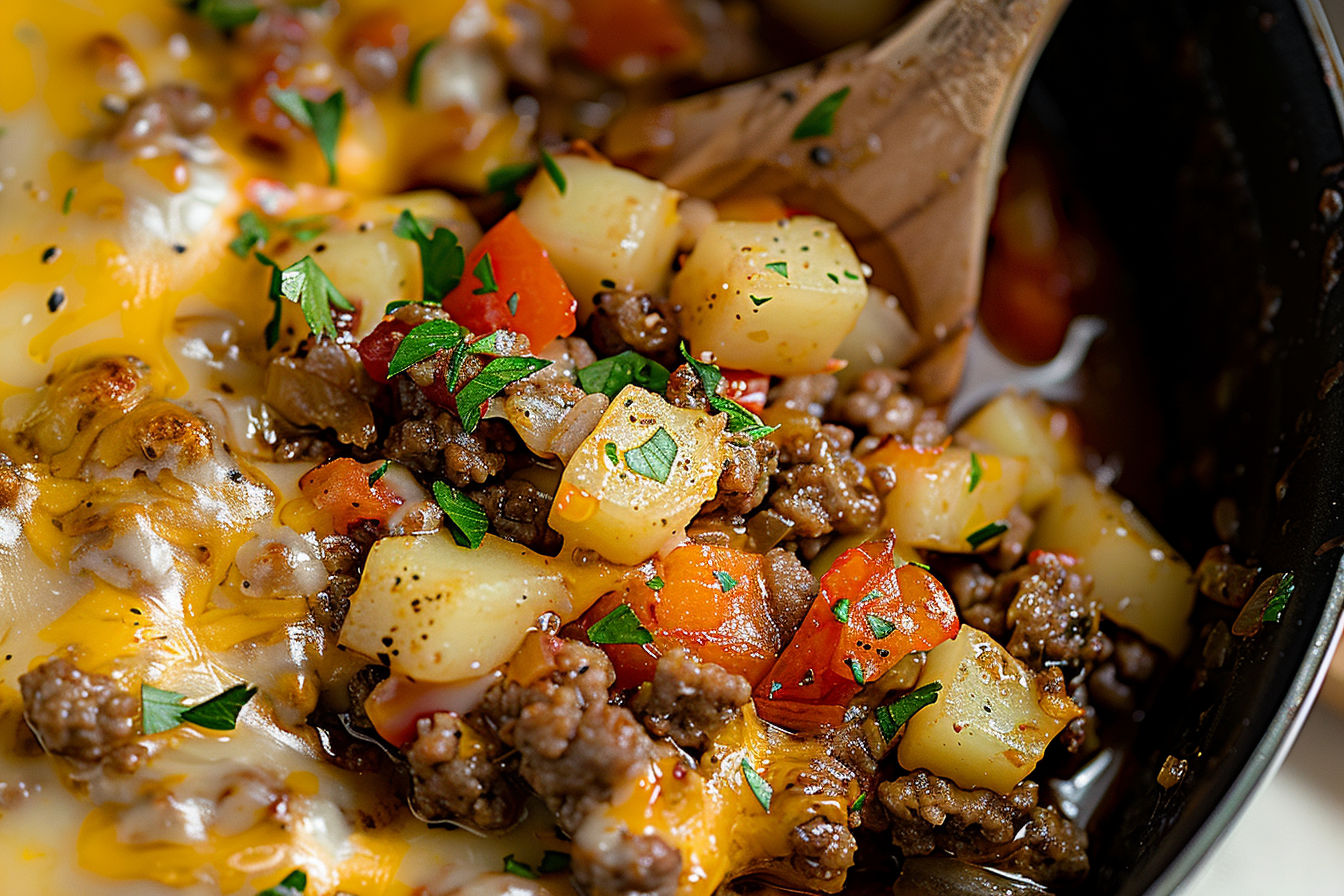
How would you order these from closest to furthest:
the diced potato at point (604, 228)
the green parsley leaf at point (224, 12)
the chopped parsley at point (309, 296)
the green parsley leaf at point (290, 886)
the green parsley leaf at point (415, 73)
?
the green parsley leaf at point (290, 886) → the chopped parsley at point (309, 296) → the diced potato at point (604, 228) → the green parsley leaf at point (224, 12) → the green parsley leaf at point (415, 73)

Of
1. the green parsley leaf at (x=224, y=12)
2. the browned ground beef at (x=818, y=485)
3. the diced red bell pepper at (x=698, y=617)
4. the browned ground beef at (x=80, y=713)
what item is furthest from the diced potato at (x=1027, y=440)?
the green parsley leaf at (x=224, y=12)

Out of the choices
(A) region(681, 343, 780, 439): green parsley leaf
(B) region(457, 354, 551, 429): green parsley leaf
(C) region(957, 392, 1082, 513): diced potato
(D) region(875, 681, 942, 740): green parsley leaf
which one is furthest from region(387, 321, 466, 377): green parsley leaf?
(C) region(957, 392, 1082, 513): diced potato

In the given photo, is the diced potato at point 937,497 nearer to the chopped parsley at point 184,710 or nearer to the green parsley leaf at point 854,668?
the green parsley leaf at point 854,668

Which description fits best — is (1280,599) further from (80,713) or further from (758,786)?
(80,713)

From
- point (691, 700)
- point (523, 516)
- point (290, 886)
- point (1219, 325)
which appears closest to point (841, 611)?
point (691, 700)

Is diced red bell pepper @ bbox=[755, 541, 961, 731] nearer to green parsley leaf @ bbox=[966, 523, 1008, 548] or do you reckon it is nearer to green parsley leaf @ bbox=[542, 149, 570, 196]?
green parsley leaf @ bbox=[966, 523, 1008, 548]

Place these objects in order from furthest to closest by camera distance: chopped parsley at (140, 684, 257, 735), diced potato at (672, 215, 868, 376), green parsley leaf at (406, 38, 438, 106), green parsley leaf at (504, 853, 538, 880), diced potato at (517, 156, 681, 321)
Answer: green parsley leaf at (406, 38, 438, 106) < diced potato at (517, 156, 681, 321) < diced potato at (672, 215, 868, 376) < green parsley leaf at (504, 853, 538, 880) < chopped parsley at (140, 684, 257, 735)

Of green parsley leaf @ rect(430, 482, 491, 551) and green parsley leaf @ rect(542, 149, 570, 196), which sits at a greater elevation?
green parsley leaf @ rect(542, 149, 570, 196)

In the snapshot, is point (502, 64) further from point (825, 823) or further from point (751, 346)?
point (825, 823)
